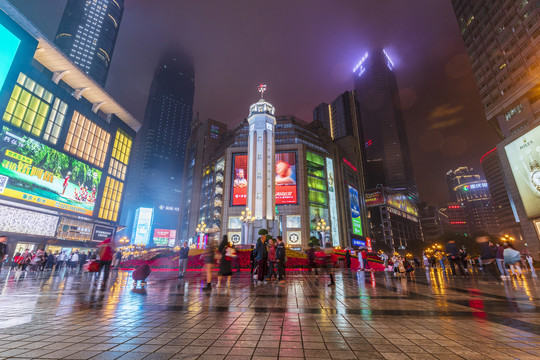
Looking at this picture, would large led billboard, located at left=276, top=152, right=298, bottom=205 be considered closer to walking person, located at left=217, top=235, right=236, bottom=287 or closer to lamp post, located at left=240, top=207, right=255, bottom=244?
lamp post, located at left=240, top=207, right=255, bottom=244

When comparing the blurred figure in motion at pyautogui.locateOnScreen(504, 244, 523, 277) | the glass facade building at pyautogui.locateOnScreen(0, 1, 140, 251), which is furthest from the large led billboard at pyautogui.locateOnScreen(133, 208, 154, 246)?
the blurred figure in motion at pyautogui.locateOnScreen(504, 244, 523, 277)

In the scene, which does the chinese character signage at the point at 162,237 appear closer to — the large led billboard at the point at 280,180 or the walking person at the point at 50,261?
the large led billboard at the point at 280,180

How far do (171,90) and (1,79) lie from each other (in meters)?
187

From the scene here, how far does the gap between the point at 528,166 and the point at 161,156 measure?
578 feet

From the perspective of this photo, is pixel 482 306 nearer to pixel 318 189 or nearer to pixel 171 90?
pixel 318 189

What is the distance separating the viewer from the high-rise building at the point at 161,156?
150m

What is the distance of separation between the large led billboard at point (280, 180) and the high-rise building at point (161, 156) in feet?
325

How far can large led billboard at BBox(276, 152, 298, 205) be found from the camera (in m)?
54.1

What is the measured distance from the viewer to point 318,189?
6003 centimetres

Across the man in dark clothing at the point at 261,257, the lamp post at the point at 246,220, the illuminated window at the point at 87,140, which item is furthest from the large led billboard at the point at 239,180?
the man in dark clothing at the point at 261,257

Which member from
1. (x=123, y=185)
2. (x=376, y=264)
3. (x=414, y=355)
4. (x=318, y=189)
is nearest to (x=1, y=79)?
(x=123, y=185)

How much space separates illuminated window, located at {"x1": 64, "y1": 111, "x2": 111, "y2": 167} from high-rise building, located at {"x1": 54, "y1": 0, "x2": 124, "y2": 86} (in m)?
63.5

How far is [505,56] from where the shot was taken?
151 ft

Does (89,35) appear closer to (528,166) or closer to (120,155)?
(120,155)
